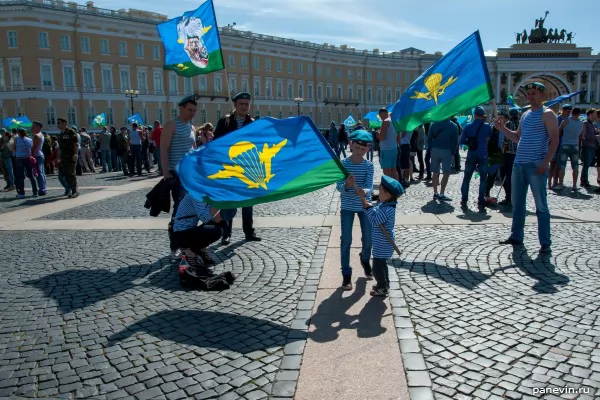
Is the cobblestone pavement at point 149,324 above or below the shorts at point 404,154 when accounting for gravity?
below

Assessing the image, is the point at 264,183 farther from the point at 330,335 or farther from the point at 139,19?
the point at 139,19

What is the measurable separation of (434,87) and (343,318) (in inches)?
129

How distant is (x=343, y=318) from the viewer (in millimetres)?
3762

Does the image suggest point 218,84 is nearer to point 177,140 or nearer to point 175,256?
point 177,140

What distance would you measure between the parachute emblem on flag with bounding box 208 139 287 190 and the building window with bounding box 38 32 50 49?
4905 cm

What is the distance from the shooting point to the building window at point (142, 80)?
171 ft

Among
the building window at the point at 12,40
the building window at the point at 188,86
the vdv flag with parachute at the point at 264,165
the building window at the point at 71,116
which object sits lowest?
the vdv flag with parachute at the point at 264,165

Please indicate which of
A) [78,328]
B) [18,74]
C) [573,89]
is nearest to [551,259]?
[78,328]

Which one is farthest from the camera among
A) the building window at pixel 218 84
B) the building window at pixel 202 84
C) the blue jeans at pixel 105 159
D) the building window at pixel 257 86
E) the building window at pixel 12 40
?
the building window at pixel 257 86

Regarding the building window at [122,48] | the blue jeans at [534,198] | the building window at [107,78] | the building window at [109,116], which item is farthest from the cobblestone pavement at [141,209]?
the building window at [122,48]

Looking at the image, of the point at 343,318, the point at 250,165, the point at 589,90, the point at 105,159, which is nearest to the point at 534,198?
the point at 343,318

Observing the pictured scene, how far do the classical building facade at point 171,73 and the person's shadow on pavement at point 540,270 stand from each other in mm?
35082

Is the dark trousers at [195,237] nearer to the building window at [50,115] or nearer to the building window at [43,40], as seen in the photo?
the building window at [50,115]

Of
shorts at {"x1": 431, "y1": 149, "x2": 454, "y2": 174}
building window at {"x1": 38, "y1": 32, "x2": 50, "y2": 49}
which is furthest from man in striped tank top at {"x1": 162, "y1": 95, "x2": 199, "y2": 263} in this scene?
building window at {"x1": 38, "y1": 32, "x2": 50, "y2": 49}
